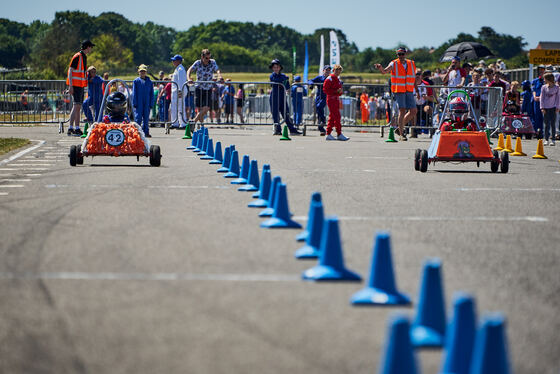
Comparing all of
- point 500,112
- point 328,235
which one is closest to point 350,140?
point 500,112

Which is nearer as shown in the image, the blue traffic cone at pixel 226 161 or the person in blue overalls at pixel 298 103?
the blue traffic cone at pixel 226 161

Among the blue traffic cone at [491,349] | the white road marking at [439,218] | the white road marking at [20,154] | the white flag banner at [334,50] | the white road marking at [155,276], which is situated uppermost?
the white flag banner at [334,50]

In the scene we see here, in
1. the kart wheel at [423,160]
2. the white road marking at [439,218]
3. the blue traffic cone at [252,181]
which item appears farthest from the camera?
A: the kart wheel at [423,160]

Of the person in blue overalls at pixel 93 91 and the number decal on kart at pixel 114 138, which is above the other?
the person in blue overalls at pixel 93 91

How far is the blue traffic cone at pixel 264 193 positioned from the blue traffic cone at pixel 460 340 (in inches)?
212

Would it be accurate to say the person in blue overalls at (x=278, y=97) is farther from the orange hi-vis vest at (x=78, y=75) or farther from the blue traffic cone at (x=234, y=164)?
the blue traffic cone at (x=234, y=164)

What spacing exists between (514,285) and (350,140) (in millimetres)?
17226

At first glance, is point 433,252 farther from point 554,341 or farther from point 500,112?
point 500,112

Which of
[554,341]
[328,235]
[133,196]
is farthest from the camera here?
[133,196]

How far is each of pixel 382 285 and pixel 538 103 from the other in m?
21.1

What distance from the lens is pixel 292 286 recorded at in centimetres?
530

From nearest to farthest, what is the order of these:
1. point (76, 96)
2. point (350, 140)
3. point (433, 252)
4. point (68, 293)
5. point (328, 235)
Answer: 1. point (68, 293)
2. point (328, 235)
3. point (433, 252)
4. point (76, 96)
5. point (350, 140)

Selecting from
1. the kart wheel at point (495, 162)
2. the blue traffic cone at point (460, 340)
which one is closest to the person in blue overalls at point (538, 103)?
the kart wheel at point (495, 162)

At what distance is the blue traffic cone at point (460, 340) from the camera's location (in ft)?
11.1
